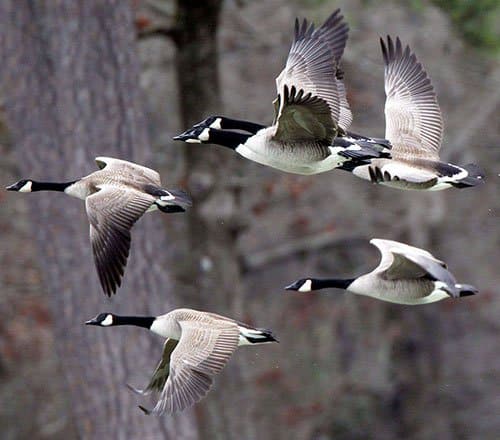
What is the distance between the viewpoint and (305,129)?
626 cm

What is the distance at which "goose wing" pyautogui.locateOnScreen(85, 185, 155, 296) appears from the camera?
610cm

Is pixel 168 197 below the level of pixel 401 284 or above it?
above

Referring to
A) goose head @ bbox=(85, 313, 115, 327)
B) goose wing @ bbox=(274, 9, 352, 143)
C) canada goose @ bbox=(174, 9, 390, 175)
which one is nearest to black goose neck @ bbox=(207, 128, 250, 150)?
canada goose @ bbox=(174, 9, 390, 175)

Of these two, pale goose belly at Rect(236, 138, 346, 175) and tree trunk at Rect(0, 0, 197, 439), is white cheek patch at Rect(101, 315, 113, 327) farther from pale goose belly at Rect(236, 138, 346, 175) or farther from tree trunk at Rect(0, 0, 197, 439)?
tree trunk at Rect(0, 0, 197, 439)

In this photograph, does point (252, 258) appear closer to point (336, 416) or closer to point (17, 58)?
point (336, 416)

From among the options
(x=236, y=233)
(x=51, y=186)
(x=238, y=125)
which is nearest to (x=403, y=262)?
(x=238, y=125)

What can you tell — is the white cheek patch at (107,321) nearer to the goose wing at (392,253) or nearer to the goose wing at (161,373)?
the goose wing at (161,373)

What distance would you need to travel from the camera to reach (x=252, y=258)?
13312mm

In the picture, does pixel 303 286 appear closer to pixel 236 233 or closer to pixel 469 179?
pixel 469 179

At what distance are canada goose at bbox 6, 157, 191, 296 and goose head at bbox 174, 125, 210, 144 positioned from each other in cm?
26

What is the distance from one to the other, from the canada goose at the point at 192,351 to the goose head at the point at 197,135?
2.71ft

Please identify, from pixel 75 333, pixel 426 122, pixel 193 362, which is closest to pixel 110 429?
pixel 75 333

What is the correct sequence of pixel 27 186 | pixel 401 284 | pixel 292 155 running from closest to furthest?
pixel 292 155 → pixel 401 284 → pixel 27 186

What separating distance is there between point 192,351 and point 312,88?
5.26 ft
